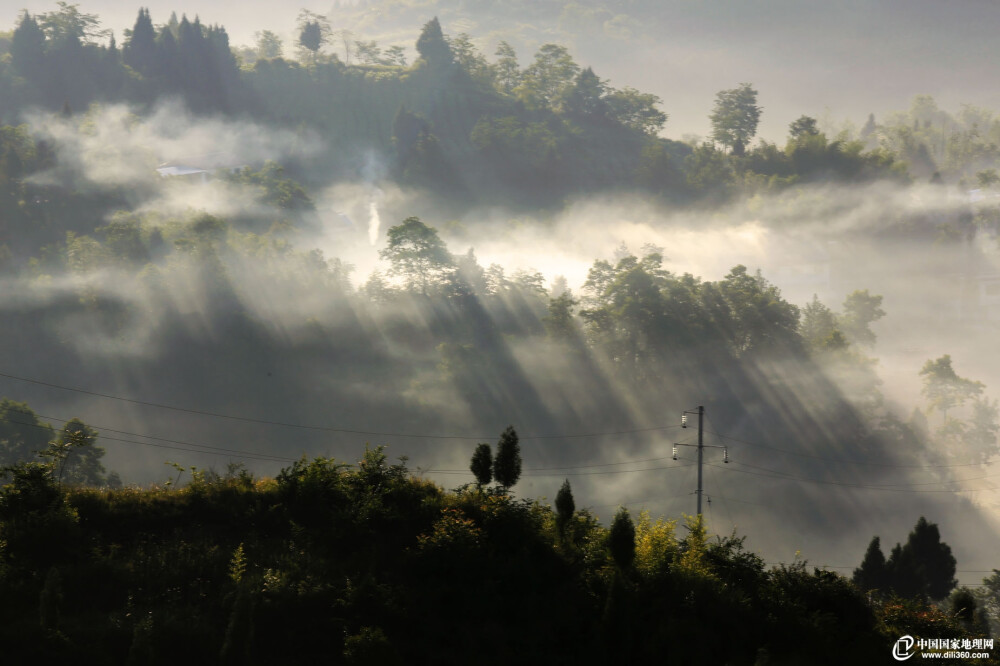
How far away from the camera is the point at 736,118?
6644 inches

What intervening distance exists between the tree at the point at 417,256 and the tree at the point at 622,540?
81371 millimetres

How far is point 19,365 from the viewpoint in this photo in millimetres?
98125

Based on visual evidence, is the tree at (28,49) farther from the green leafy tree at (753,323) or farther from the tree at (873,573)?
the tree at (873,573)

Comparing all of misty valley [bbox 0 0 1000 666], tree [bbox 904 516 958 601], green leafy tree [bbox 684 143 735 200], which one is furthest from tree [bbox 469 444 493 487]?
green leafy tree [bbox 684 143 735 200]

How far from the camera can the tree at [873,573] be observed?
4778cm

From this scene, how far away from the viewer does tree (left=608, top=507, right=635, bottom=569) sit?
72.8ft

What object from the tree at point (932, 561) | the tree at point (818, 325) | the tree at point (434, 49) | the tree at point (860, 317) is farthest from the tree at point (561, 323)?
the tree at point (434, 49)

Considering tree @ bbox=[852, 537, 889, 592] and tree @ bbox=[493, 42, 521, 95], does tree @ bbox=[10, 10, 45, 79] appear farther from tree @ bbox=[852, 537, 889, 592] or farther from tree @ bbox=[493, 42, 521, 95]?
tree @ bbox=[852, 537, 889, 592]

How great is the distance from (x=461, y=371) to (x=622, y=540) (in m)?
75.4

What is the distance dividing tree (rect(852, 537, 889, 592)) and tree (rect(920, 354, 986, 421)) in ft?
267

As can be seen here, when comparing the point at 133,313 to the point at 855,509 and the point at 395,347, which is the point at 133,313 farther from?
the point at 855,509

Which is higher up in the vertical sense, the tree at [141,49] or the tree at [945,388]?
the tree at [141,49]

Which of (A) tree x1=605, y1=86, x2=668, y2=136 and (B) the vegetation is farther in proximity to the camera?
(A) tree x1=605, y1=86, x2=668, y2=136

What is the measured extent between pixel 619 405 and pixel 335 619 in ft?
266
